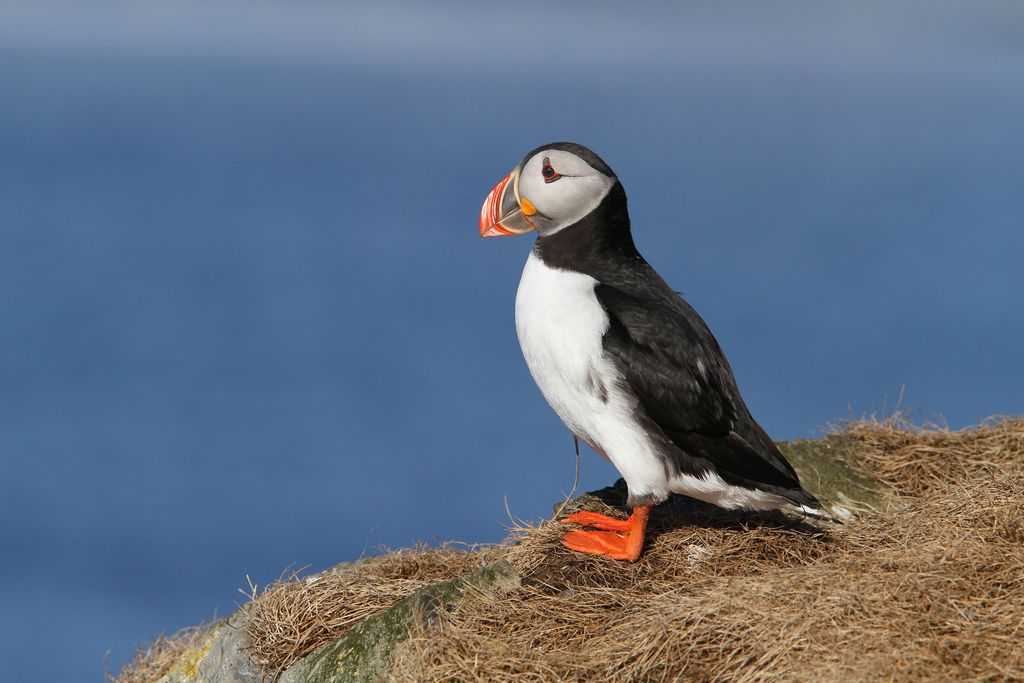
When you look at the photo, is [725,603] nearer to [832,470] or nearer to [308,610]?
[308,610]

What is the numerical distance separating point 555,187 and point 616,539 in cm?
205

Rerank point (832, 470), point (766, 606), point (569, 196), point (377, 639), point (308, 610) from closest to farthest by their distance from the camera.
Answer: point (766, 606) < point (377, 639) < point (569, 196) < point (308, 610) < point (832, 470)

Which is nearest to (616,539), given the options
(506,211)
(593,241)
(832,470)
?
(593,241)

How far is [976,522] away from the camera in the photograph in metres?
5.59

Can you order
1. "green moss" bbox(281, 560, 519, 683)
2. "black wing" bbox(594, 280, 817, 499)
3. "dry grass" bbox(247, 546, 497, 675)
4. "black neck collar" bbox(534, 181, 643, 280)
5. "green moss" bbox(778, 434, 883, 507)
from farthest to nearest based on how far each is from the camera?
"green moss" bbox(778, 434, 883, 507)
"dry grass" bbox(247, 546, 497, 675)
"black neck collar" bbox(534, 181, 643, 280)
"black wing" bbox(594, 280, 817, 499)
"green moss" bbox(281, 560, 519, 683)

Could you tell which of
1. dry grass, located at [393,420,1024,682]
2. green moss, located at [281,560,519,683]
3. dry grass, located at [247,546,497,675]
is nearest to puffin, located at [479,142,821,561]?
dry grass, located at [393,420,1024,682]

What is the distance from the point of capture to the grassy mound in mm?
4590

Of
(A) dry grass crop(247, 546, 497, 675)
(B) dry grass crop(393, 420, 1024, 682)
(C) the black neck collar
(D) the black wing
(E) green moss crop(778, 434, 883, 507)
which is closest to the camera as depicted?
(B) dry grass crop(393, 420, 1024, 682)

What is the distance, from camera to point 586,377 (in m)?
5.79

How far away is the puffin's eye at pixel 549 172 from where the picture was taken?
6152mm

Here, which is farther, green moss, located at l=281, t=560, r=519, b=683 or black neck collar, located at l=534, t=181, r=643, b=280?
black neck collar, located at l=534, t=181, r=643, b=280

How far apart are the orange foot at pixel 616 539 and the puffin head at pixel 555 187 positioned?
1.73m

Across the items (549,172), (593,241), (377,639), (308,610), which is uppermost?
(549,172)

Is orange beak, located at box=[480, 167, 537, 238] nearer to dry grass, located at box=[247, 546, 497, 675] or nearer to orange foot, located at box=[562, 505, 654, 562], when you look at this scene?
orange foot, located at box=[562, 505, 654, 562]
